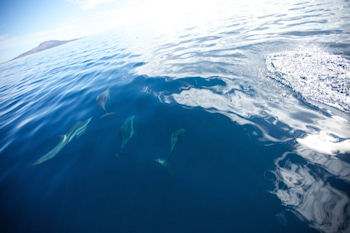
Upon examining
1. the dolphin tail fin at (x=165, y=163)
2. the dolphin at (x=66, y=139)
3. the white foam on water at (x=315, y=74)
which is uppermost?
the white foam on water at (x=315, y=74)

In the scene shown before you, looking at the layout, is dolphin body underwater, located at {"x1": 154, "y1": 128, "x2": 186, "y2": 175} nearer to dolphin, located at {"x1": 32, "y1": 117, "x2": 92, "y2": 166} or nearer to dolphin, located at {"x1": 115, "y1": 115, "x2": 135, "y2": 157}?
dolphin, located at {"x1": 115, "y1": 115, "x2": 135, "y2": 157}

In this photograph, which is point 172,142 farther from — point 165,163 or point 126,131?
point 126,131

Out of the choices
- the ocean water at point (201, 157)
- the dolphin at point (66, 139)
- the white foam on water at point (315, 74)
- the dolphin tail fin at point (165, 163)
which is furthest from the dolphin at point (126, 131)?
the white foam on water at point (315, 74)

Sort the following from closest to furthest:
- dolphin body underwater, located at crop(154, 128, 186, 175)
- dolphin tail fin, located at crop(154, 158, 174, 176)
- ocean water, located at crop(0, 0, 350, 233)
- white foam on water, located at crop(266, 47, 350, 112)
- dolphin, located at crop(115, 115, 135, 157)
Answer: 1. ocean water, located at crop(0, 0, 350, 233)
2. dolphin tail fin, located at crop(154, 158, 174, 176)
3. dolphin body underwater, located at crop(154, 128, 186, 175)
4. white foam on water, located at crop(266, 47, 350, 112)
5. dolphin, located at crop(115, 115, 135, 157)

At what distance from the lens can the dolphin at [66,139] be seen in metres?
3.83

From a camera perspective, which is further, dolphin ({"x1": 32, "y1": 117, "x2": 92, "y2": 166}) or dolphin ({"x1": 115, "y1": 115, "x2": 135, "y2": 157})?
dolphin ({"x1": 32, "y1": 117, "x2": 92, "y2": 166})

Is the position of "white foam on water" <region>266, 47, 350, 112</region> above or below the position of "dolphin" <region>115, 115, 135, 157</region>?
above

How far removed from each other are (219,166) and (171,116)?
1.86 metres

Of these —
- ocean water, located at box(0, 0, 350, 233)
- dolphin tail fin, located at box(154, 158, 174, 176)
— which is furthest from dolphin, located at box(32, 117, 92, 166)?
dolphin tail fin, located at box(154, 158, 174, 176)

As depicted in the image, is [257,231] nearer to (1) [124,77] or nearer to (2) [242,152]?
(2) [242,152]

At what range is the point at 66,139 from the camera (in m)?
4.20

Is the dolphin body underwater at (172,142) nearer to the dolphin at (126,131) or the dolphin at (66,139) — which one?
the dolphin at (126,131)

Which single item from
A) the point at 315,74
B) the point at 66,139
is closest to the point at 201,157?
the point at 66,139

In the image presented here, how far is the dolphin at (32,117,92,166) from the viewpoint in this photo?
383 centimetres
